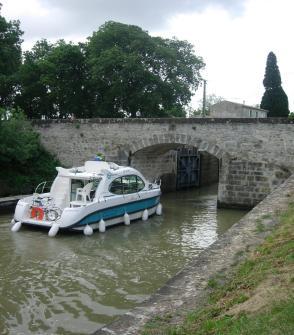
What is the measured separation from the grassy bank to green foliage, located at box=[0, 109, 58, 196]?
13.6 meters

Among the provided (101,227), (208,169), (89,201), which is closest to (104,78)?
(208,169)

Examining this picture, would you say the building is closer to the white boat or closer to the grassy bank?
the white boat

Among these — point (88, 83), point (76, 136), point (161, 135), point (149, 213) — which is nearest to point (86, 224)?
point (149, 213)

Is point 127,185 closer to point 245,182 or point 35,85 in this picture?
point 245,182

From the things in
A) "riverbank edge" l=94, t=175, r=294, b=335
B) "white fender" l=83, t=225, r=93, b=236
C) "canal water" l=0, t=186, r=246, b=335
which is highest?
"riverbank edge" l=94, t=175, r=294, b=335

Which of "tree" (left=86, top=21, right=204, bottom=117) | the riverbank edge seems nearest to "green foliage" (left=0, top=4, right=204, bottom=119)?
"tree" (left=86, top=21, right=204, bottom=117)

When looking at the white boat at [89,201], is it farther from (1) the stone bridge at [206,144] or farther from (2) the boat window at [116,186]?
(1) the stone bridge at [206,144]

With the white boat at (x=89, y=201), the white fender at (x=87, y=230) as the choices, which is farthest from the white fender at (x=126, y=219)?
the white fender at (x=87, y=230)

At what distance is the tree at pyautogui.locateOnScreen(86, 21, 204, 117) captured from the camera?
82.9ft

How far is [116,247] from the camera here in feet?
36.8

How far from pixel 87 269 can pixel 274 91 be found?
92.2 ft

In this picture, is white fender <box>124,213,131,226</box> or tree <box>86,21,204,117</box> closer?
white fender <box>124,213,131,226</box>

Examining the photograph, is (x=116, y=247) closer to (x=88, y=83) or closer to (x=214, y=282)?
(x=214, y=282)

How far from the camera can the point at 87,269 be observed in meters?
9.21
